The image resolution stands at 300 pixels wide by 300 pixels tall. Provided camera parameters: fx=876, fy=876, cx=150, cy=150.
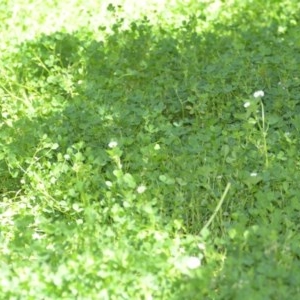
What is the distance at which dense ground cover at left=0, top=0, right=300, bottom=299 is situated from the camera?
3.25 m

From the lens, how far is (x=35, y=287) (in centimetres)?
321

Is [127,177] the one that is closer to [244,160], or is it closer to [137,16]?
[244,160]

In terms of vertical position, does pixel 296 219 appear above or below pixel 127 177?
below

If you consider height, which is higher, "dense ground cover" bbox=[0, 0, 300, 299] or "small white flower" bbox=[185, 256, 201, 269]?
"small white flower" bbox=[185, 256, 201, 269]

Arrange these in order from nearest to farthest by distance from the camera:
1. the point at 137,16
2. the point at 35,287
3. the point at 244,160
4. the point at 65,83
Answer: the point at 35,287 → the point at 244,160 → the point at 65,83 → the point at 137,16

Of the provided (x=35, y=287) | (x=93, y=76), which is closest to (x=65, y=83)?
(x=93, y=76)

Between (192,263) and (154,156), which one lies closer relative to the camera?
(192,263)

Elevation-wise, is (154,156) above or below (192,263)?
below

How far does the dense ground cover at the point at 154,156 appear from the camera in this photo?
128 inches

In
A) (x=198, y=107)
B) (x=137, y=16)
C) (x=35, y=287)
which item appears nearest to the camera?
(x=35, y=287)

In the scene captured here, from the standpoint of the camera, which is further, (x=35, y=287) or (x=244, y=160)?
(x=244, y=160)

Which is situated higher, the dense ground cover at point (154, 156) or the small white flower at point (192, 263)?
the small white flower at point (192, 263)

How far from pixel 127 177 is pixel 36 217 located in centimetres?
66

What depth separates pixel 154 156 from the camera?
4375 millimetres
